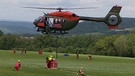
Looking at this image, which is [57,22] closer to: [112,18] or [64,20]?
[64,20]

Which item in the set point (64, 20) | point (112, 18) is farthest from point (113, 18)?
point (64, 20)

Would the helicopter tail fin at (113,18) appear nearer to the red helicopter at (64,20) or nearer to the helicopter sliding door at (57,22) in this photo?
the red helicopter at (64,20)

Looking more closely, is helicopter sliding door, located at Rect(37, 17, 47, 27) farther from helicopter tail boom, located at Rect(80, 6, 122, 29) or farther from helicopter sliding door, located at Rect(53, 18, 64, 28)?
helicopter tail boom, located at Rect(80, 6, 122, 29)

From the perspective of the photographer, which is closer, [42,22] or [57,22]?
[57,22]

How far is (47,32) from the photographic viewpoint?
52.7 m

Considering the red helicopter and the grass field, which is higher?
the red helicopter

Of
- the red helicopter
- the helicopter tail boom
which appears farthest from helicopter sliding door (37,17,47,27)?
the helicopter tail boom

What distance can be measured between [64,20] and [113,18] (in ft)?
25.2

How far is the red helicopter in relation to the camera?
5128 centimetres

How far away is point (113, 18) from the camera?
2130 inches

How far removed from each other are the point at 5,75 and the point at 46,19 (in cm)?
1650

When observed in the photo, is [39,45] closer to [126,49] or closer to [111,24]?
[126,49]

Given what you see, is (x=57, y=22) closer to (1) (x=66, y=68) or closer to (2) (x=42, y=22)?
(2) (x=42, y=22)

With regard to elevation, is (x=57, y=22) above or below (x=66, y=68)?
above
